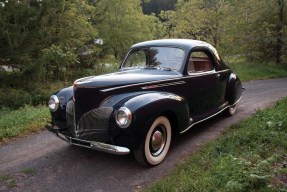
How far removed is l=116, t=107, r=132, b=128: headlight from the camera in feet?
14.0

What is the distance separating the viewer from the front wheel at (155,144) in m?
4.50

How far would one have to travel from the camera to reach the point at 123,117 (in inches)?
169

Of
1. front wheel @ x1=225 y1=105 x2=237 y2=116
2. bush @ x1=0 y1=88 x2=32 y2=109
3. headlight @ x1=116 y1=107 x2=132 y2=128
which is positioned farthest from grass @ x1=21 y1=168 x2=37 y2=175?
bush @ x1=0 y1=88 x2=32 y2=109

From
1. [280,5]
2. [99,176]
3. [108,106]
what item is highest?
[280,5]

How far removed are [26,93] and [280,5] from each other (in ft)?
41.9

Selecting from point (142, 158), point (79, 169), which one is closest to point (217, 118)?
point (142, 158)

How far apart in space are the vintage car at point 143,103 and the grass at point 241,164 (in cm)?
60

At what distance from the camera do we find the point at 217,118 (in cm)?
723

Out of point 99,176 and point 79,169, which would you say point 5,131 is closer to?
point 79,169

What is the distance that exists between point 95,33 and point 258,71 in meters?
7.73

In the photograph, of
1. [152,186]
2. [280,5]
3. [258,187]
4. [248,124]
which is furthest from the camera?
[280,5]

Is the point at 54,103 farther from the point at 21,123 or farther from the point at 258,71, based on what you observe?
the point at 258,71

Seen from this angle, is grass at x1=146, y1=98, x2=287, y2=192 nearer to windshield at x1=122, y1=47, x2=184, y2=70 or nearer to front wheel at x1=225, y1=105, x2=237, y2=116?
front wheel at x1=225, y1=105, x2=237, y2=116

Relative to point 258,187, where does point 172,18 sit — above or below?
above
